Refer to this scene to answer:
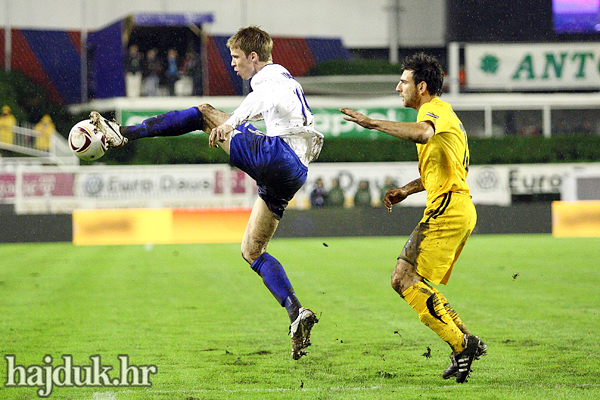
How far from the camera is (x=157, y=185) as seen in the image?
70.4ft

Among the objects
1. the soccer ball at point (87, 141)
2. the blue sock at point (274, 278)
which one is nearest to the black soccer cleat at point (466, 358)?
the blue sock at point (274, 278)

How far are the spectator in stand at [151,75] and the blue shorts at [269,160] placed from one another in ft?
85.8

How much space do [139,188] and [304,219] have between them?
4.60 meters

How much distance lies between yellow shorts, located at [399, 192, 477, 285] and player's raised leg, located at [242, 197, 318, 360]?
0.88 meters

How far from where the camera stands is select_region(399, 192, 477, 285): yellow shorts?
5289 millimetres

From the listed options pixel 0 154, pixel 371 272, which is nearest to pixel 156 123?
pixel 371 272

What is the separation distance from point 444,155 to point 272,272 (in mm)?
1565

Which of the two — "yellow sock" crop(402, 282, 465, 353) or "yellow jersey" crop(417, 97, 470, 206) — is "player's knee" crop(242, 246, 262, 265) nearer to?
"yellow sock" crop(402, 282, 465, 353)

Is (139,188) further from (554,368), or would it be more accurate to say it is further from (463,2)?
(463,2)

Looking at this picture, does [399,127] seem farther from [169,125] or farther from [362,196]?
[362,196]

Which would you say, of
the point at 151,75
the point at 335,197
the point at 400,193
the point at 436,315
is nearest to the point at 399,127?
the point at 400,193

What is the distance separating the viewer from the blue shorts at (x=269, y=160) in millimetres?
5555

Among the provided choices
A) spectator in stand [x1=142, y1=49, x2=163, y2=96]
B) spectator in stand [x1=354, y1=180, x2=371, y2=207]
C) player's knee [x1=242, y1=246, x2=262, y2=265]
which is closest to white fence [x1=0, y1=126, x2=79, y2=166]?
spectator in stand [x1=142, y1=49, x2=163, y2=96]

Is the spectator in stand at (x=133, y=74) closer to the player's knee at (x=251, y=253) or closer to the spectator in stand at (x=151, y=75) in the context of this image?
the spectator in stand at (x=151, y=75)
